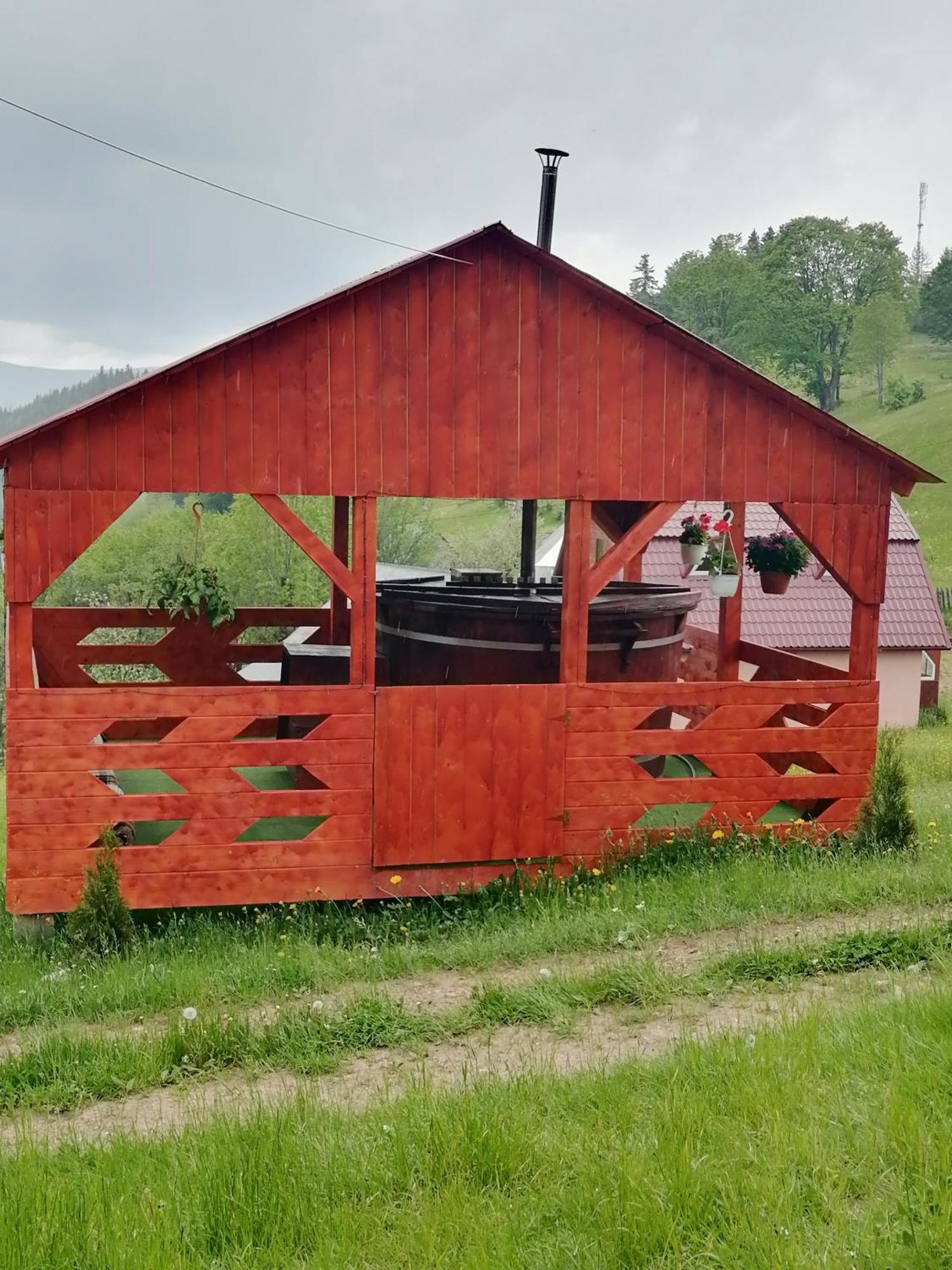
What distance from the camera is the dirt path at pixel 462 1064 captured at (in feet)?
14.9

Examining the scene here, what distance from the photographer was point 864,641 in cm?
892

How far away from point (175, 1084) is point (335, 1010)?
2.99ft

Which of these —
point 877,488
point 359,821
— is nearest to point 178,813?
point 359,821

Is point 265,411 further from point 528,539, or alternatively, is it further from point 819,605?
point 819,605

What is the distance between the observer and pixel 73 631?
9.92 meters

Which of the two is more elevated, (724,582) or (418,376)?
(418,376)

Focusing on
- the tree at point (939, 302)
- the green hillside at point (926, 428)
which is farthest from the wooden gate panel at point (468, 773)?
the tree at point (939, 302)

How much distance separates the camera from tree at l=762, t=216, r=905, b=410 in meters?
83.4

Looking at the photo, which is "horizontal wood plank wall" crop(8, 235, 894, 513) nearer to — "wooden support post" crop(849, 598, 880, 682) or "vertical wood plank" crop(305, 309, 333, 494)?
"vertical wood plank" crop(305, 309, 333, 494)

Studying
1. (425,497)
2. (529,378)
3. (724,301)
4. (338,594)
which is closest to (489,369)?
(529,378)

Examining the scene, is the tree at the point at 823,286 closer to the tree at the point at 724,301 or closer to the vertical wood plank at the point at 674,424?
the tree at the point at 724,301

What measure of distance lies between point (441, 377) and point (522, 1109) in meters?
5.07

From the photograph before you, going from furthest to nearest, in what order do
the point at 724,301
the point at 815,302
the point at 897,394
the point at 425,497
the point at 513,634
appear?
the point at 815,302
the point at 724,301
the point at 897,394
the point at 513,634
the point at 425,497

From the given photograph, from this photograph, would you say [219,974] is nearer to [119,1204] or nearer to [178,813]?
[178,813]
